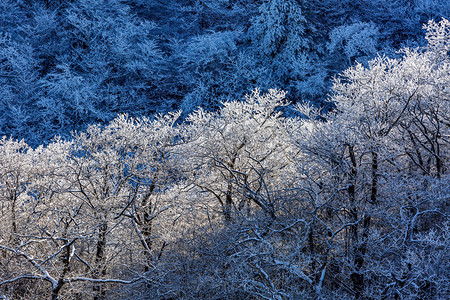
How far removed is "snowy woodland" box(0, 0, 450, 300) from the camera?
29.3 ft

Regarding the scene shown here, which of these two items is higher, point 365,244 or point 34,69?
point 34,69

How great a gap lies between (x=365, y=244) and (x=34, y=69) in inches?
1077

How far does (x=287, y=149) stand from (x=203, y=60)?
633 inches

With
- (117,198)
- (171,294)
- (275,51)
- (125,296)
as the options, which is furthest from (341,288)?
(275,51)

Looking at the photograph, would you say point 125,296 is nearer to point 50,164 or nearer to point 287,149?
point 50,164

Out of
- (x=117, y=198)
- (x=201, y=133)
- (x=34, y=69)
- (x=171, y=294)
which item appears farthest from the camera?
(x=34, y=69)

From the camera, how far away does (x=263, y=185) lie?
A: 1174cm

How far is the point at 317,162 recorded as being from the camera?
9680 mm

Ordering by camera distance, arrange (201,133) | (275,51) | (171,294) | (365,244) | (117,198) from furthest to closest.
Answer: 1. (275,51)
2. (201,133)
3. (117,198)
4. (171,294)
5. (365,244)

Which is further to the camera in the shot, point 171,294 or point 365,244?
point 171,294

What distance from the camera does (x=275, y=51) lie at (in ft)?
81.1

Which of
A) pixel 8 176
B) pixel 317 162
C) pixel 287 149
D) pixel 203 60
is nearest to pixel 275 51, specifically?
pixel 203 60

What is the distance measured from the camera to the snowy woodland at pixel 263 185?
8.92m

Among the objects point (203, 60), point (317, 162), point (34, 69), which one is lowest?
point (317, 162)
